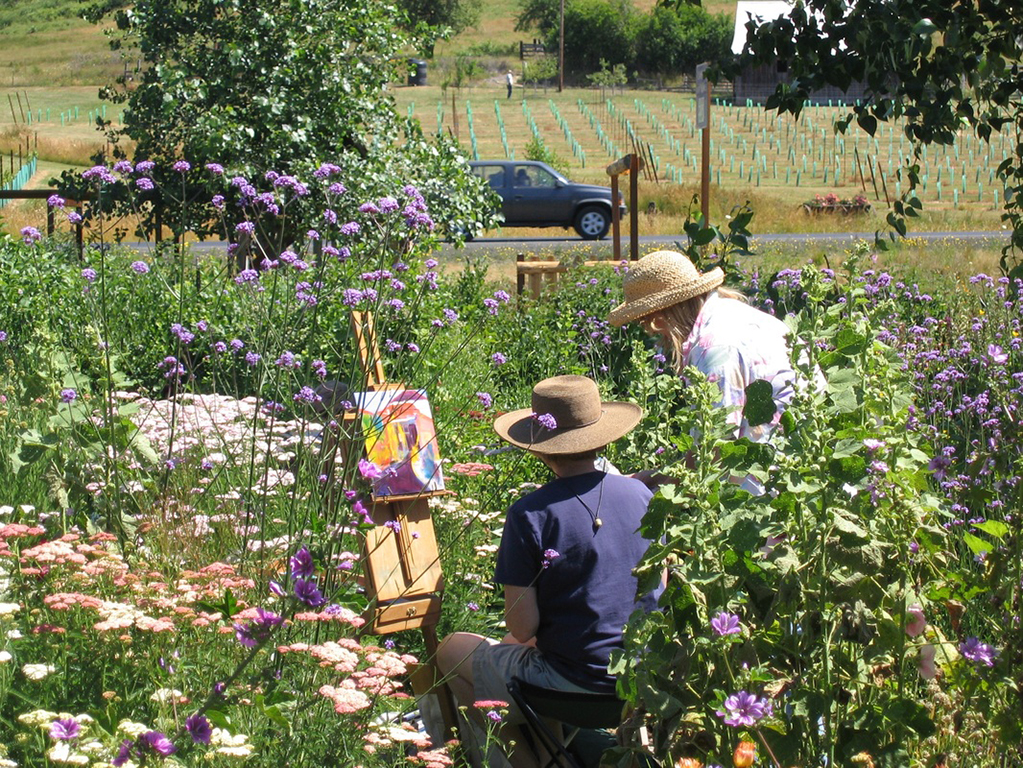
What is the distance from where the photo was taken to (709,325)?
3605 millimetres

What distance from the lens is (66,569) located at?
2.87 m

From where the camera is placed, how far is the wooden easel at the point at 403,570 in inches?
124

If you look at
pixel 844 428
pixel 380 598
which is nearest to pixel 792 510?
pixel 844 428

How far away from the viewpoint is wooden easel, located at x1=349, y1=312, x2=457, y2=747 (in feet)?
10.3

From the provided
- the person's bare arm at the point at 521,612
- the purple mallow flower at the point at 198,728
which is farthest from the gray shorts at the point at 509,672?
the purple mallow flower at the point at 198,728

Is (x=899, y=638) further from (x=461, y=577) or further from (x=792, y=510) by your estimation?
(x=461, y=577)

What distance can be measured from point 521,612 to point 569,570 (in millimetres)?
175

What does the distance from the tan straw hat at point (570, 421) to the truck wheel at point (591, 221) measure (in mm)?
21689

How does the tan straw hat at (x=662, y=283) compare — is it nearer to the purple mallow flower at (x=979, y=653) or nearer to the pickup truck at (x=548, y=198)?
the purple mallow flower at (x=979, y=653)

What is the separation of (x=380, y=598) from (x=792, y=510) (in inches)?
61.2

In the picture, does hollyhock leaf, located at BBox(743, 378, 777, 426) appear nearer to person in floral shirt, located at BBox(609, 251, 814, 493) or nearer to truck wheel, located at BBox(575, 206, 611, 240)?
person in floral shirt, located at BBox(609, 251, 814, 493)

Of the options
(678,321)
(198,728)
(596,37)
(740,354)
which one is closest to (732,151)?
(596,37)

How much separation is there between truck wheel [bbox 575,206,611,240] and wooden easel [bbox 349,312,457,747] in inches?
855

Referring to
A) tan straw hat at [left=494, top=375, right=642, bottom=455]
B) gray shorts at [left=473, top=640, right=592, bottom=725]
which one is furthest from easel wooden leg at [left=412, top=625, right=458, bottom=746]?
tan straw hat at [left=494, top=375, right=642, bottom=455]
